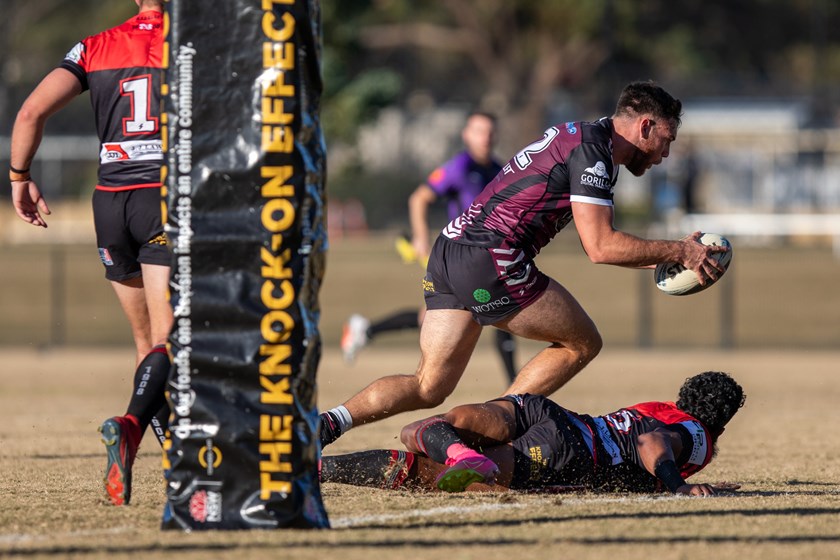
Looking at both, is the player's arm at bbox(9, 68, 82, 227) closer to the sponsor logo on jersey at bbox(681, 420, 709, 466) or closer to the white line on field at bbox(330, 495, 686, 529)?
the white line on field at bbox(330, 495, 686, 529)

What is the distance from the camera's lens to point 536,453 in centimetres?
609

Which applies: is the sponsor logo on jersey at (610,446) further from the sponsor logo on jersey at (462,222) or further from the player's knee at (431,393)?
the sponsor logo on jersey at (462,222)

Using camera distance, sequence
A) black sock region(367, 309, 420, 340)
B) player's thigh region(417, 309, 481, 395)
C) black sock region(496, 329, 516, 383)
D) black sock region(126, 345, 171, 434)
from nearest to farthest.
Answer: black sock region(126, 345, 171, 434) < player's thigh region(417, 309, 481, 395) < black sock region(496, 329, 516, 383) < black sock region(367, 309, 420, 340)

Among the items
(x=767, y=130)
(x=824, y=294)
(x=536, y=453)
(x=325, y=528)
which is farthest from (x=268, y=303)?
(x=767, y=130)

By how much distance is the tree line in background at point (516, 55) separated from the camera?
3891 centimetres

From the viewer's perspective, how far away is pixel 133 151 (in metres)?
5.94

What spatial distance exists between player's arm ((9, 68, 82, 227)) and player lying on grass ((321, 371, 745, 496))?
1879 mm

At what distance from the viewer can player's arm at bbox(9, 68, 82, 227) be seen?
18.8ft

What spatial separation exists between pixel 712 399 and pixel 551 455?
864 millimetres

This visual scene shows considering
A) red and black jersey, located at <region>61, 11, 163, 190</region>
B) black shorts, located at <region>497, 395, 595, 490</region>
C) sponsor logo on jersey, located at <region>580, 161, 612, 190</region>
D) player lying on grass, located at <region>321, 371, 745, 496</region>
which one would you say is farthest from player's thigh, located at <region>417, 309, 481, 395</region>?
red and black jersey, located at <region>61, 11, 163, 190</region>

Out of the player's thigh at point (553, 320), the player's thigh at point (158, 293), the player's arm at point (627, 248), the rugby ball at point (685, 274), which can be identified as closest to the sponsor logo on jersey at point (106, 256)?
the player's thigh at point (158, 293)

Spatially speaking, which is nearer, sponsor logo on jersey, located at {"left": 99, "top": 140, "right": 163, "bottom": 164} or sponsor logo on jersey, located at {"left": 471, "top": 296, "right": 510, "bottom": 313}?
sponsor logo on jersey, located at {"left": 99, "top": 140, "right": 163, "bottom": 164}

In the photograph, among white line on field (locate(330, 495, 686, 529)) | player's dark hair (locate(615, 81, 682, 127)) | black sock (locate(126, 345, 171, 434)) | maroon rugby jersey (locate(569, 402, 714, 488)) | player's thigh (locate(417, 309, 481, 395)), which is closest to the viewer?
white line on field (locate(330, 495, 686, 529))

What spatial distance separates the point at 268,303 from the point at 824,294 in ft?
65.5
